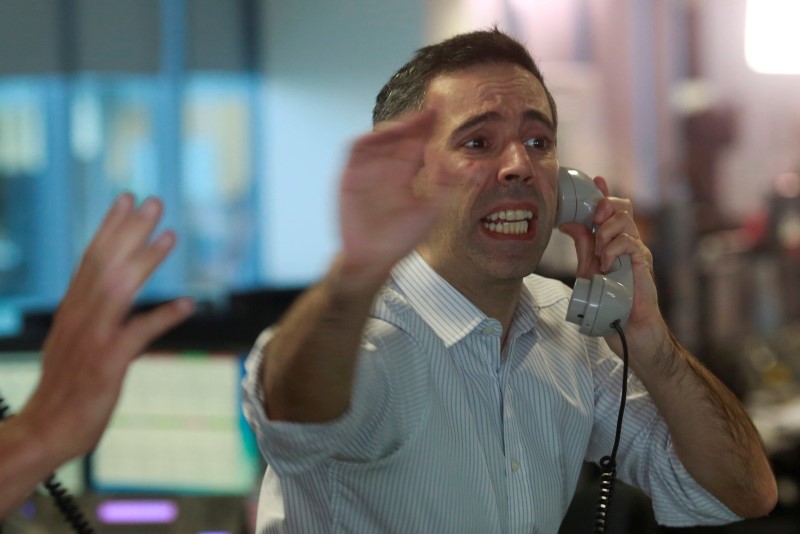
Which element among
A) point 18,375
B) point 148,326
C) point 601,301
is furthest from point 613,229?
point 18,375

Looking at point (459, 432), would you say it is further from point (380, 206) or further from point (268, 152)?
point (268, 152)

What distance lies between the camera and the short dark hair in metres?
1.27

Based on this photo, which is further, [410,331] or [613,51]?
[613,51]

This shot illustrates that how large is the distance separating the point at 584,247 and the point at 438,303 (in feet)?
0.91

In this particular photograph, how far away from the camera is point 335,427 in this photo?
972 mm

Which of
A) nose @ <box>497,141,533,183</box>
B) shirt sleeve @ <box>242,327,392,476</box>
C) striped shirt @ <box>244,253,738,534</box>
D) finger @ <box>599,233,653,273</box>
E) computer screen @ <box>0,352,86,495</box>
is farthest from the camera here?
computer screen @ <box>0,352,86,495</box>

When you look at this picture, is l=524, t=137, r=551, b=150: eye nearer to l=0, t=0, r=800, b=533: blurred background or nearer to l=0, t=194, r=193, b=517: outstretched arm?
l=0, t=194, r=193, b=517: outstretched arm

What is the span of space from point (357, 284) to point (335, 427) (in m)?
0.17

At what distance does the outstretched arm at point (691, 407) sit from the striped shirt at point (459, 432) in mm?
37

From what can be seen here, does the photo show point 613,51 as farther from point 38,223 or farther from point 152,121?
point 38,223

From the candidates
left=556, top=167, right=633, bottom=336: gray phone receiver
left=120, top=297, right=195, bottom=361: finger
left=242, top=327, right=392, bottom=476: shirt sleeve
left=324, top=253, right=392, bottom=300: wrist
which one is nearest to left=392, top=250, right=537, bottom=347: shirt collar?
left=556, top=167, right=633, bottom=336: gray phone receiver

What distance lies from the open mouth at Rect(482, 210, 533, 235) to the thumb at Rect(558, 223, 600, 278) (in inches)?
7.1

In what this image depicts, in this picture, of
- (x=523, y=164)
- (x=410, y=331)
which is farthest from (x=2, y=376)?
(x=523, y=164)

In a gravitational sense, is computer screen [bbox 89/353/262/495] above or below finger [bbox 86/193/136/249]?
below
